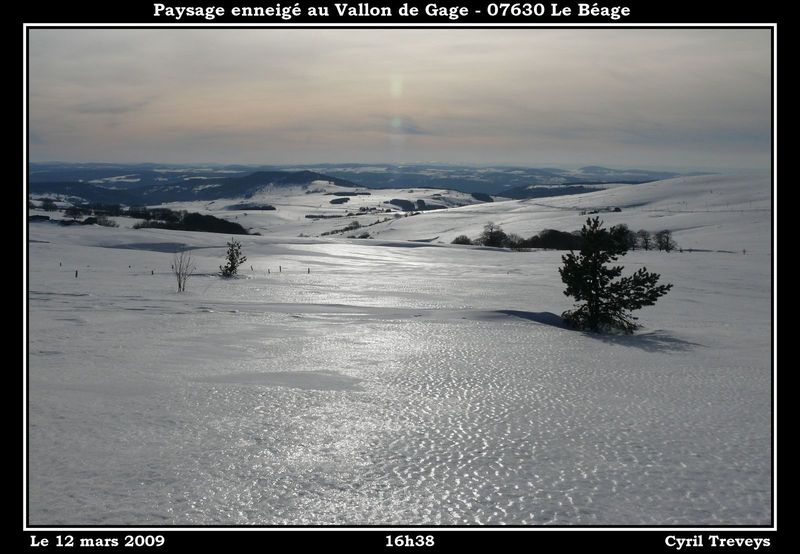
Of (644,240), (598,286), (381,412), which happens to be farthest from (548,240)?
(381,412)

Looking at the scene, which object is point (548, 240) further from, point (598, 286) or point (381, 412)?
point (381, 412)

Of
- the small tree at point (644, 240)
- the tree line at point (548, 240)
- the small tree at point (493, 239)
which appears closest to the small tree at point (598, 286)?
the small tree at point (644, 240)

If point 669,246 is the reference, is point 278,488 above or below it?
below

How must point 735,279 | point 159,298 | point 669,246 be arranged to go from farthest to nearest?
point 669,246 → point 735,279 → point 159,298

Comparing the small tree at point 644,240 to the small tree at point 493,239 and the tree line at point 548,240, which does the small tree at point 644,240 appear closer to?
the tree line at point 548,240

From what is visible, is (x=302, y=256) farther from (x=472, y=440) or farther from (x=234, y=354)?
(x=472, y=440)

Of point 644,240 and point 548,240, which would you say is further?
point 548,240

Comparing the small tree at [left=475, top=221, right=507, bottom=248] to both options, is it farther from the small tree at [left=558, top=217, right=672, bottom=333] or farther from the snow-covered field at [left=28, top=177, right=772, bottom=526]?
the small tree at [left=558, top=217, right=672, bottom=333]

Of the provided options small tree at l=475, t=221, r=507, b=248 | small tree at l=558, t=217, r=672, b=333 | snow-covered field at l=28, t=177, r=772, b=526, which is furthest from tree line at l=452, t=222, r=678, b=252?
small tree at l=558, t=217, r=672, b=333
